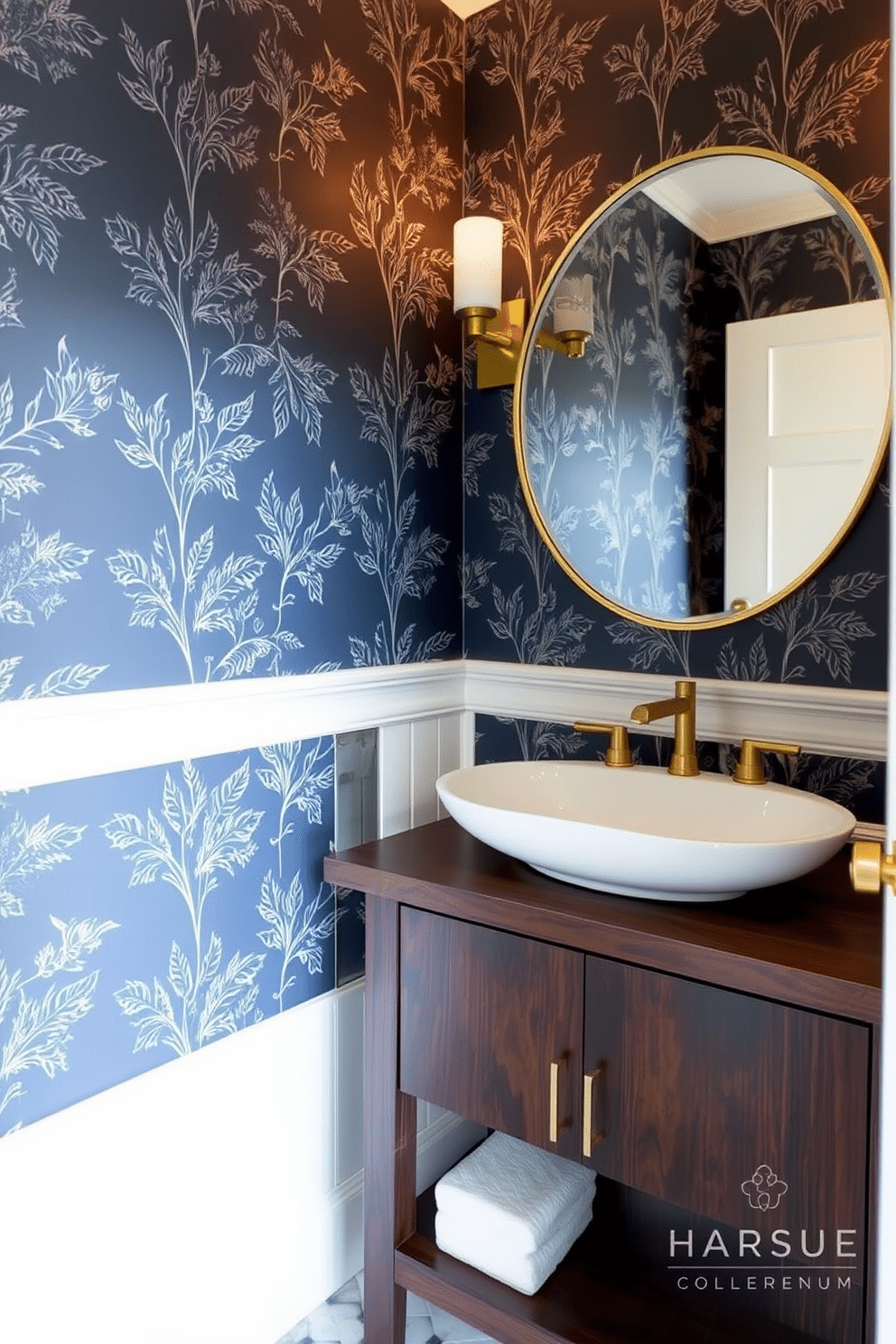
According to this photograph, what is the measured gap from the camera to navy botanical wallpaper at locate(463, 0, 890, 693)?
4.46 feet

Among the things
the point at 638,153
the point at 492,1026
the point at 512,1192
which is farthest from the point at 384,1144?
the point at 638,153

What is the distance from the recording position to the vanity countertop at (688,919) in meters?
1.01

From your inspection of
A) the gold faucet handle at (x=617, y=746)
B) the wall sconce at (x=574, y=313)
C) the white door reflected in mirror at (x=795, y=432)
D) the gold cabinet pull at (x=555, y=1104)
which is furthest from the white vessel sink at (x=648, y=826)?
the wall sconce at (x=574, y=313)

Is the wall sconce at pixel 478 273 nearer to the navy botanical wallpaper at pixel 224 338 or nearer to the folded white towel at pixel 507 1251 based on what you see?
the navy botanical wallpaper at pixel 224 338

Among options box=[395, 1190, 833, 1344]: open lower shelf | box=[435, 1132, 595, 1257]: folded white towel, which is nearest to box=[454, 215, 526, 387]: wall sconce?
box=[435, 1132, 595, 1257]: folded white towel

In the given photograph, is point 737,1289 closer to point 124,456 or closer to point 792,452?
point 792,452

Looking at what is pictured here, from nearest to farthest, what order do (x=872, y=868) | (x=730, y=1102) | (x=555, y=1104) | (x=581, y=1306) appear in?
(x=872, y=868) < (x=730, y=1102) < (x=555, y=1104) < (x=581, y=1306)

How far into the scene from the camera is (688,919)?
113 centimetres

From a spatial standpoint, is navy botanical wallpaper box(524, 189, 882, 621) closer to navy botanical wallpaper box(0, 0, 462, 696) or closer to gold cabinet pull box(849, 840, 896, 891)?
navy botanical wallpaper box(0, 0, 462, 696)

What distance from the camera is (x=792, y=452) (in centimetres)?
142

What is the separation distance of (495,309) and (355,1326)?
169cm

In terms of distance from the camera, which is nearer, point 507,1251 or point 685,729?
point 507,1251

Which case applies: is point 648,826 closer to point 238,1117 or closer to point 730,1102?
point 730,1102

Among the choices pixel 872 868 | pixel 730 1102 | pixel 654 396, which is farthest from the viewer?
pixel 654 396
